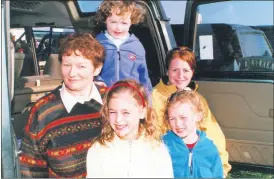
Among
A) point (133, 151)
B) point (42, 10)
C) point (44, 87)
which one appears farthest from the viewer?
point (42, 10)

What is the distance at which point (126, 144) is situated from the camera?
1.81 metres

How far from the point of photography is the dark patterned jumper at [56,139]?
1824 millimetres

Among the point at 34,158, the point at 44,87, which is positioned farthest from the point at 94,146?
the point at 44,87

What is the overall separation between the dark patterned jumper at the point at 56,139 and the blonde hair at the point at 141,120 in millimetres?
86

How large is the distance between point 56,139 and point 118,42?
754 mm

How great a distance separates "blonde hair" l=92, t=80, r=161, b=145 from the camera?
5.94 feet

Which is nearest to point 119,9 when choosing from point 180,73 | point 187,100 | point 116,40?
point 116,40

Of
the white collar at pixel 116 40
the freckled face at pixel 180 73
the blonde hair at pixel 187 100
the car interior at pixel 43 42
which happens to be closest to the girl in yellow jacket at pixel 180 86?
the freckled face at pixel 180 73

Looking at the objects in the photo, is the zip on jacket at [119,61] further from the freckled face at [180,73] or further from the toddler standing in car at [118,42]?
the freckled face at [180,73]

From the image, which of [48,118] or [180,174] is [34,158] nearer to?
[48,118]

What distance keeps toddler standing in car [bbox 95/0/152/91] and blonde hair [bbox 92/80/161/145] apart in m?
0.47

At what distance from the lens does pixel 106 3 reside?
2314 mm

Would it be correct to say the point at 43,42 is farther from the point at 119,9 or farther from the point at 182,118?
the point at 182,118

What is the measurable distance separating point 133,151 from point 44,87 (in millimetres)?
1565
